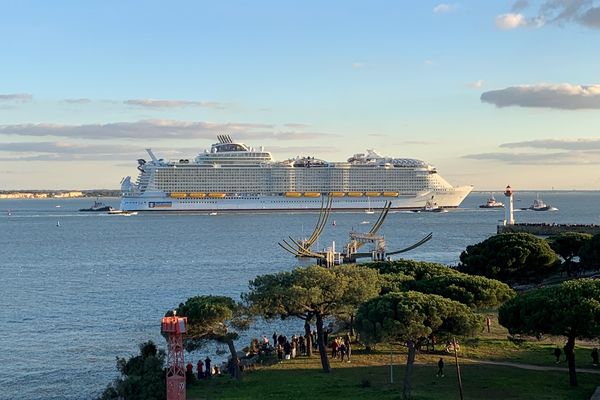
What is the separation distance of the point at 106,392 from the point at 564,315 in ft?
43.5

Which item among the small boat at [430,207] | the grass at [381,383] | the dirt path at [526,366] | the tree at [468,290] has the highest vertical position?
the small boat at [430,207]

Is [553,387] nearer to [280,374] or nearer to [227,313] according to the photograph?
[280,374]

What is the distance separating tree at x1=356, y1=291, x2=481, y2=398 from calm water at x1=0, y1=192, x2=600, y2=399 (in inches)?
393

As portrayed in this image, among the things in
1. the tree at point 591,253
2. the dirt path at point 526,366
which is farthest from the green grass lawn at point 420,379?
the tree at point 591,253

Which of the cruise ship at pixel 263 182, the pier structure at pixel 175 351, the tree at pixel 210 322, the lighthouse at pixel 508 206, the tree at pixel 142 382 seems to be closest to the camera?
the pier structure at pixel 175 351

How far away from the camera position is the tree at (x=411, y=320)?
69.7ft

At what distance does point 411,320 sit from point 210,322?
22.0ft

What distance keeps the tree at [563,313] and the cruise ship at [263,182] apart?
11963 cm

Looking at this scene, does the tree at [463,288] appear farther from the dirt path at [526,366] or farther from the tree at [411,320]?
the tree at [411,320]

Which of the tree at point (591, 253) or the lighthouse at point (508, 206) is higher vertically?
the lighthouse at point (508, 206)

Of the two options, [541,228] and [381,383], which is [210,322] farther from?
[541,228]

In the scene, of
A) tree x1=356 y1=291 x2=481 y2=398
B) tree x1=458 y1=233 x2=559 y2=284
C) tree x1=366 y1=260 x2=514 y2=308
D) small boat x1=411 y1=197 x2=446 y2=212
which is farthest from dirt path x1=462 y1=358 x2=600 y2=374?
small boat x1=411 y1=197 x2=446 y2=212

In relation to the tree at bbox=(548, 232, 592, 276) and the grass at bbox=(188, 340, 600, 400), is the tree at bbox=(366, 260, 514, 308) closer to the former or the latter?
the grass at bbox=(188, 340, 600, 400)

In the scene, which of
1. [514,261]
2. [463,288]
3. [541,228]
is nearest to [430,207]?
[541,228]
